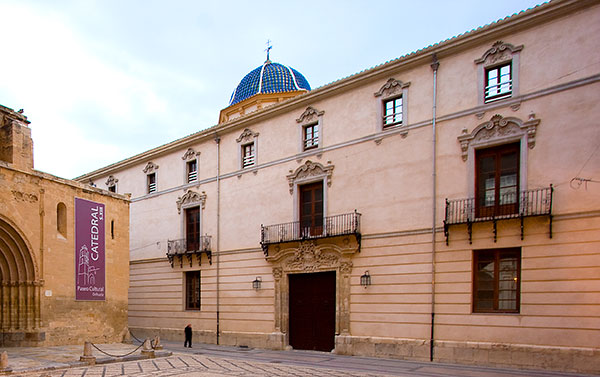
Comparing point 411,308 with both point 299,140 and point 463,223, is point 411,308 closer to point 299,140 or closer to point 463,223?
point 463,223

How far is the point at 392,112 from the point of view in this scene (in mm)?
17375

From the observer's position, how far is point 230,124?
22641 millimetres

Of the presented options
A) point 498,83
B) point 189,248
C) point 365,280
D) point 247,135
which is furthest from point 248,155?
point 498,83

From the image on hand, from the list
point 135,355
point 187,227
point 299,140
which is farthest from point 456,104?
point 187,227

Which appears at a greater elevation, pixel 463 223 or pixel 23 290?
pixel 463 223

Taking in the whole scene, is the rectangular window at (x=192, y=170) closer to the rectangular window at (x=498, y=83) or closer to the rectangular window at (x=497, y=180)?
the rectangular window at (x=497, y=180)

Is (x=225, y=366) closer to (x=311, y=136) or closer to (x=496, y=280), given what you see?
(x=496, y=280)

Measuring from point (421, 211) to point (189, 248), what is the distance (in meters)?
12.6

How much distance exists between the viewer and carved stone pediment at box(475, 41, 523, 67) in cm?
1448

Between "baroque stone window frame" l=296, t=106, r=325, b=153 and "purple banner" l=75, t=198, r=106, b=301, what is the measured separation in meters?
9.35

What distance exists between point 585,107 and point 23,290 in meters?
19.8

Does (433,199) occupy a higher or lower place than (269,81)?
lower

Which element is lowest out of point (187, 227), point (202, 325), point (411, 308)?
point (202, 325)

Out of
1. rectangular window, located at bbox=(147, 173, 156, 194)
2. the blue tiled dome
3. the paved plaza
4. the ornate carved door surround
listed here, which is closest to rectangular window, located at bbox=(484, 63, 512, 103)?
the ornate carved door surround
